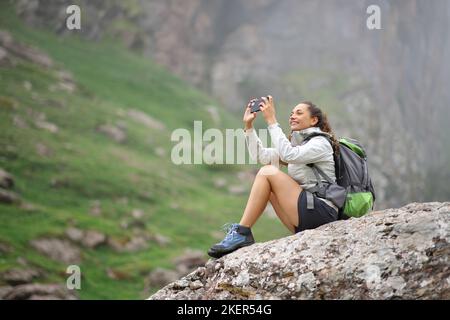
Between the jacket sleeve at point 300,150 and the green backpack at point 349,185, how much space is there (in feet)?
0.85

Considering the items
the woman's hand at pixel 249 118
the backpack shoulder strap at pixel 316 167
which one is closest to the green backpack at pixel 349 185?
the backpack shoulder strap at pixel 316 167

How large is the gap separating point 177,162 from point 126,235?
12829mm

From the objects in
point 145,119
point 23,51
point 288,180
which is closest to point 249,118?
point 288,180

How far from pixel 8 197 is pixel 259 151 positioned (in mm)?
22348

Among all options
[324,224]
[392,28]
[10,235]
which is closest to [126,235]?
[10,235]

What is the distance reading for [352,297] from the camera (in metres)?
7.38

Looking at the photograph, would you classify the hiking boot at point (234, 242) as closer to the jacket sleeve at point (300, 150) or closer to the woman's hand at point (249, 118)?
the jacket sleeve at point (300, 150)

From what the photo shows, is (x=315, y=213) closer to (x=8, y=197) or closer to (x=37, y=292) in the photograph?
(x=37, y=292)

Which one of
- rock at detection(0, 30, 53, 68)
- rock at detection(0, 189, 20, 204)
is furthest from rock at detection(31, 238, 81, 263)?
rock at detection(0, 30, 53, 68)

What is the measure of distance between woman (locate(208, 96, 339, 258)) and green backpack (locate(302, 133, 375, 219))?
0.09 metres

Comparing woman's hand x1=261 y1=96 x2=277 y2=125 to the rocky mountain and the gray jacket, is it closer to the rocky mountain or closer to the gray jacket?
the gray jacket

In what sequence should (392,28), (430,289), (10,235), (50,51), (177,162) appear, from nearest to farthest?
(430,289), (10,235), (177,162), (50,51), (392,28)

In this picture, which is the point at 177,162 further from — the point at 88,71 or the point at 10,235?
the point at 10,235

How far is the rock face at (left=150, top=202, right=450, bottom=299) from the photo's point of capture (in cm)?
735
